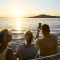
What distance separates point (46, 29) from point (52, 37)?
0.18m

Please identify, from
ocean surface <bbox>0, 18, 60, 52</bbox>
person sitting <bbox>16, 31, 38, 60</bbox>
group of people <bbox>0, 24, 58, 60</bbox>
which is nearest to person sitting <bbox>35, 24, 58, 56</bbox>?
group of people <bbox>0, 24, 58, 60</bbox>

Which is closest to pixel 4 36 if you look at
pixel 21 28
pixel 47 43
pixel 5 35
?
pixel 5 35

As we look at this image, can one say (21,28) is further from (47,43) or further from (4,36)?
(4,36)

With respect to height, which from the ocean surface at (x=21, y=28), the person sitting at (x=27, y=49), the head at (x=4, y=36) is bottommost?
the ocean surface at (x=21, y=28)

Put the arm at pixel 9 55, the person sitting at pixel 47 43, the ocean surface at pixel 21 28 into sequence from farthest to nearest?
the ocean surface at pixel 21 28
the person sitting at pixel 47 43
the arm at pixel 9 55

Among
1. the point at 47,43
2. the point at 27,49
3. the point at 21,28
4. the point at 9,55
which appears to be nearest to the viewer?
the point at 9,55

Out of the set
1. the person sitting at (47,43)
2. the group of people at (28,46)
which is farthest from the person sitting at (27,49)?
the person sitting at (47,43)

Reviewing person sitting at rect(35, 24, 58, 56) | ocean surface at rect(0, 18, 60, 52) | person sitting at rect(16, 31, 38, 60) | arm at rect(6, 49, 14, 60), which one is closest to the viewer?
arm at rect(6, 49, 14, 60)

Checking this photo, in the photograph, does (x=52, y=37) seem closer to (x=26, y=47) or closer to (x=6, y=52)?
(x=26, y=47)

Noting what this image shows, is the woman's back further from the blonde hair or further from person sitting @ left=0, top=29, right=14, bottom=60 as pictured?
the blonde hair

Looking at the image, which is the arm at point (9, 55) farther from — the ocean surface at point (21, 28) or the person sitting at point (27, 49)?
the ocean surface at point (21, 28)

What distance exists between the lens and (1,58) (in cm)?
288

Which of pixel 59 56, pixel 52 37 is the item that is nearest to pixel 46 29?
pixel 52 37

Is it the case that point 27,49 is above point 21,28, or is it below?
above
